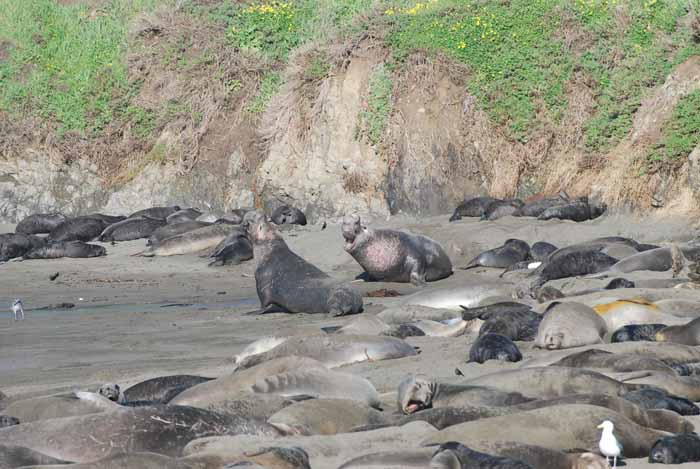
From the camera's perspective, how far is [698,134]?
47.1ft

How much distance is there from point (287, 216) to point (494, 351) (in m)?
11.4

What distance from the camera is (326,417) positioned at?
186 inches

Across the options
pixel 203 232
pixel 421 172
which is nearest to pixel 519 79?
pixel 421 172

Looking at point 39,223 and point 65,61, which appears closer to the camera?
point 39,223

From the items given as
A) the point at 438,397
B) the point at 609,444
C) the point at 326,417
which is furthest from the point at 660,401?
the point at 326,417

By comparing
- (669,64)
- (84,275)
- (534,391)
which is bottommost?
(84,275)

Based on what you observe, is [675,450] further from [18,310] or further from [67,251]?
[67,251]

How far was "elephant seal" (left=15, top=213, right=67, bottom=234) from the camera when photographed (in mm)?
18969

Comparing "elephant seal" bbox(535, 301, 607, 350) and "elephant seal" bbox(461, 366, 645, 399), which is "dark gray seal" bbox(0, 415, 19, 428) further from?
"elephant seal" bbox(535, 301, 607, 350)

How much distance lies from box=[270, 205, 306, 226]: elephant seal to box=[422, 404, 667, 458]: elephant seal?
13.4m

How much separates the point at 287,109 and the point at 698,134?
7542 millimetres

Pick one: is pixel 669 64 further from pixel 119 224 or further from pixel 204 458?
pixel 204 458

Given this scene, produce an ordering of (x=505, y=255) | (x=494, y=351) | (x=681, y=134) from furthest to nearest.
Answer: (x=681, y=134), (x=505, y=255), (x=494, y=351)

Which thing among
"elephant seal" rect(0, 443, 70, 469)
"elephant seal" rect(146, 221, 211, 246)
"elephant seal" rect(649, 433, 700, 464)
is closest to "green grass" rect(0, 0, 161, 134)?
"elephant seal" rect(146, 221, 211, 246)
